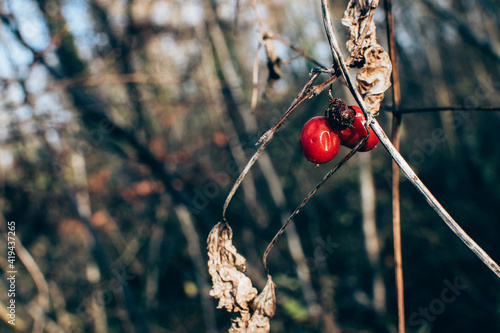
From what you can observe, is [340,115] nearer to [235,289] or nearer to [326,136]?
[326,136]

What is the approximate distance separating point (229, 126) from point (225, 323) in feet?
10.9

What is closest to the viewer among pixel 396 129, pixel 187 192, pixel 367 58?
pixel 367 58

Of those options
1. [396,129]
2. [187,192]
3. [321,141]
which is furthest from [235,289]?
[187,192]

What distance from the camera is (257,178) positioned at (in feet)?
21.3

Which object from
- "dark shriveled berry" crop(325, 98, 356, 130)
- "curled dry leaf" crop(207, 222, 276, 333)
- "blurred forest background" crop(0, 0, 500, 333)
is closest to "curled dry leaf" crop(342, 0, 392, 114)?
"dark shriveled berry" crop(325, 98, 356, 130)

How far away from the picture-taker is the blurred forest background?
2.29m

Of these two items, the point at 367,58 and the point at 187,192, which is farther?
the point at 187,192

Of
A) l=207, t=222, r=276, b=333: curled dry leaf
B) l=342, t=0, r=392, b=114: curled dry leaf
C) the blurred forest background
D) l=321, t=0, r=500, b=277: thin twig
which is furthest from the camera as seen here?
the blurred forest background

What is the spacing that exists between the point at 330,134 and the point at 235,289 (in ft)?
1.47

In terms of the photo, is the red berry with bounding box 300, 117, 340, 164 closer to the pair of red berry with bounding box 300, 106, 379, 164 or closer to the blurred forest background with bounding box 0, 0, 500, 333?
the pair of red berry with bounding box 300, 106, 379, 164

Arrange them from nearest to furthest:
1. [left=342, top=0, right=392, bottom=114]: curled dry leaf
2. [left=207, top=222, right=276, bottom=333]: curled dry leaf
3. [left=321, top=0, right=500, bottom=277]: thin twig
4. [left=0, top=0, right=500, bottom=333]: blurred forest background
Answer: [left=321, top=0, right=500, bottom=277]: thin twig
[left=342, top=0, right=392, bottom=114]: curled dry leaf
[left=207, top=222, right=276, bottom=333]: curled dry leaf
[left=0, top=0, right=500, bottom=333]: blurred forest background

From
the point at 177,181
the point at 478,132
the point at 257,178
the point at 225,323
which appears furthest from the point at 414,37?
the point at 225,323

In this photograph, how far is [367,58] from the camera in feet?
2.03

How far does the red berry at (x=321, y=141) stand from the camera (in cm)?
70
